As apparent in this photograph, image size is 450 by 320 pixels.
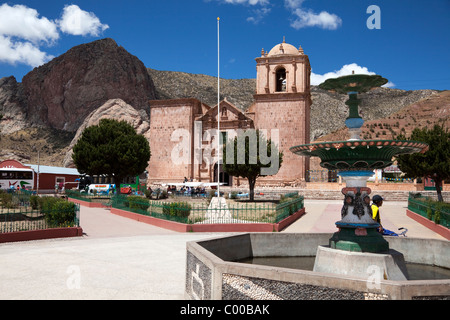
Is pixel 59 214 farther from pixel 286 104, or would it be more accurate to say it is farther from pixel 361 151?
pixel 286 104

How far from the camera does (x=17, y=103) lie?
82.7 metres

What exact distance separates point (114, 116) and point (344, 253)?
209 ft

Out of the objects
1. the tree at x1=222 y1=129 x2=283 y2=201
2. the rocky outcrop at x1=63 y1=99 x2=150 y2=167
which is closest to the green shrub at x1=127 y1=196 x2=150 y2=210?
the tree at x1=222 y1=129 x2=283 y2=201

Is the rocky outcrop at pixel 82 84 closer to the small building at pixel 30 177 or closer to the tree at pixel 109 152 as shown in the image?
the small building at pixel 30 177

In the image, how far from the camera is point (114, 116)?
214 ft

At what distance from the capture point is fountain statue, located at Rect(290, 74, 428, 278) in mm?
6121

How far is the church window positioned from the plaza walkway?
3110 cm

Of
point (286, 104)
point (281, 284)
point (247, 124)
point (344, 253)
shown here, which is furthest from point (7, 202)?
point (286, 104)

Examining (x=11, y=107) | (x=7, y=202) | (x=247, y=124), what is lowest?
(x=7, y=202)


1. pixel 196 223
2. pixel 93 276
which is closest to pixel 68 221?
pixel 196 223

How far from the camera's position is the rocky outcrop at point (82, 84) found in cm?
7519

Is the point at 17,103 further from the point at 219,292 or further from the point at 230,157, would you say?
the point at 219,292
